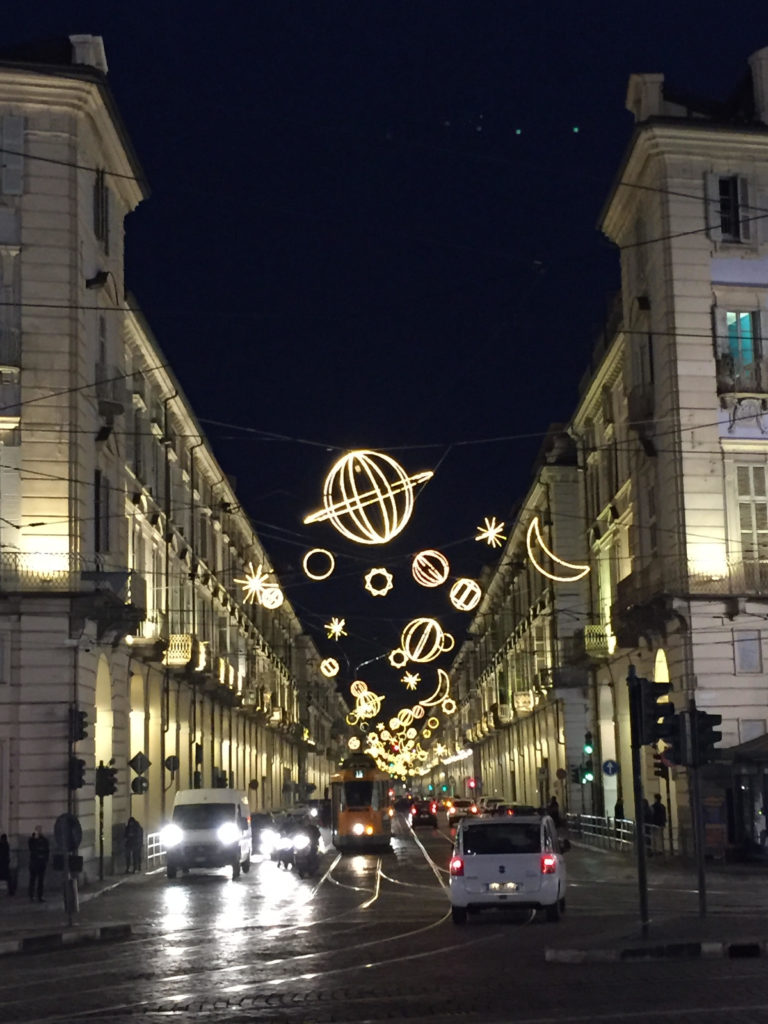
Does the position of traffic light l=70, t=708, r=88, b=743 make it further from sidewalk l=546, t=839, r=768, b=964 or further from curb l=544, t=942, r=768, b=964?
curb l=544, t=942, r=768, b=964

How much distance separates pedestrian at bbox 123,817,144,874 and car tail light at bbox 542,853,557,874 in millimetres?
18941

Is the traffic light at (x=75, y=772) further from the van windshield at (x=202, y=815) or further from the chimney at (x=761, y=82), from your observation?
the chimney at (x=761, y=82)

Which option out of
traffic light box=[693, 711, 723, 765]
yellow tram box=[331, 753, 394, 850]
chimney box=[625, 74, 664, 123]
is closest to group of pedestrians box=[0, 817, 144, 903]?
traffic light box=[693, 711, 723, 765]

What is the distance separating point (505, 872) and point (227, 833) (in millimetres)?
18165

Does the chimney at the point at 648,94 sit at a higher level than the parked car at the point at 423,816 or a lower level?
higher

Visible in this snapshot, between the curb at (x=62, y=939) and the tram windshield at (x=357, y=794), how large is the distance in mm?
32800

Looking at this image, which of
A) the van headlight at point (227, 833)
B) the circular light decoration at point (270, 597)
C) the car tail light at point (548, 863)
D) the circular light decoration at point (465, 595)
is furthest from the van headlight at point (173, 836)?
the car tail light at point (548, 863)

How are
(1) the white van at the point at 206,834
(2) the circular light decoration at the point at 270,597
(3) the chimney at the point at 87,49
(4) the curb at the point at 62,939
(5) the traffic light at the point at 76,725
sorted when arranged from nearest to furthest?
(4) the curb at the point at 62,939 < (5) the traffic light at the point at 76,725 < (3) the chimney at the point at 87,49 < (1) the white van at the point at 206,834 < (2) the circular light decoration at the point at 270,597

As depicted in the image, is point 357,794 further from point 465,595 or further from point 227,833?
point 465,595

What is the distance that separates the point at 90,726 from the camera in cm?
3769

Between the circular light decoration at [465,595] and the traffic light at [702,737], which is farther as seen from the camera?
the circular light decoration at [465,595]

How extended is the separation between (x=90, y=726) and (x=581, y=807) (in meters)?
30.3

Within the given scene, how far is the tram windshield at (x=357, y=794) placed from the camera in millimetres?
57219

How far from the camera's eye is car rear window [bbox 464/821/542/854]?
79.2 feet
